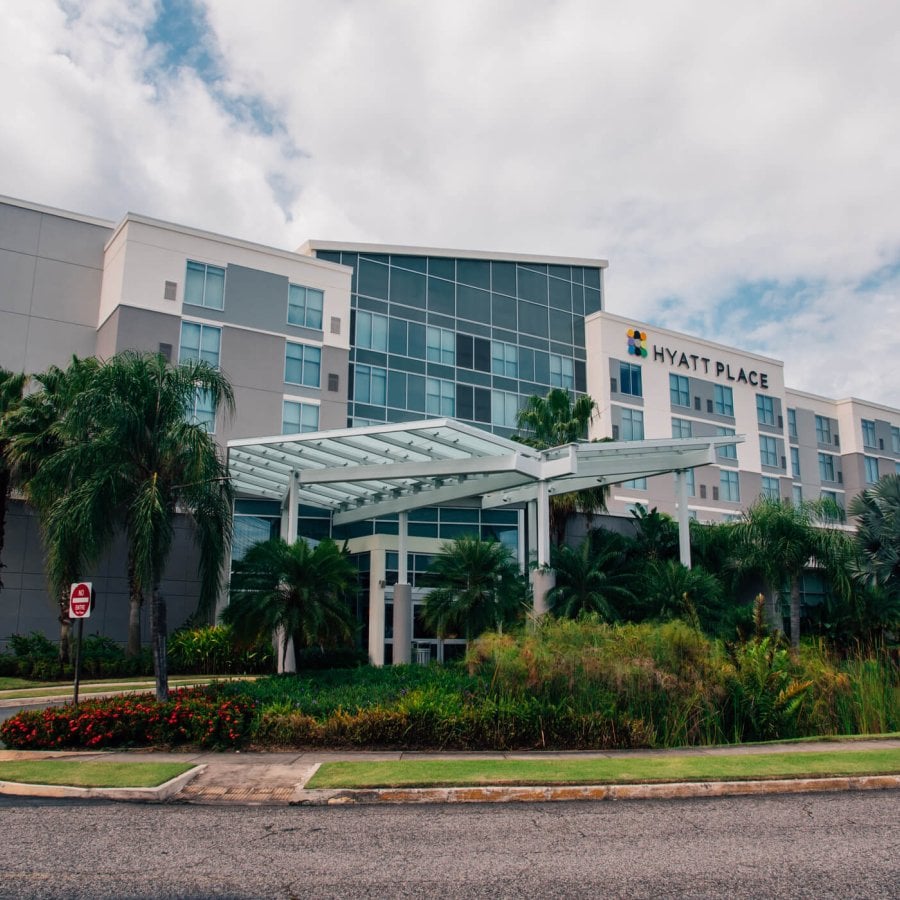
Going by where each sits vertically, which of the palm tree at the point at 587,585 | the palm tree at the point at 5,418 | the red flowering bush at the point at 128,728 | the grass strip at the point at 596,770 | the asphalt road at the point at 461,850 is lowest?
the asphalt road at the point at 461,850

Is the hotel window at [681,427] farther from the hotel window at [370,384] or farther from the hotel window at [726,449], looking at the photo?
the hotel window at [370,384]

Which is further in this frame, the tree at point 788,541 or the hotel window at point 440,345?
the hotel window at point 440,345

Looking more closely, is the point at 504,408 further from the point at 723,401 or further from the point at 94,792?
the point at 94,792

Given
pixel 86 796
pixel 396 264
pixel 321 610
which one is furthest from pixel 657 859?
pixel 396 264

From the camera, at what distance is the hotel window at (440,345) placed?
42219mm

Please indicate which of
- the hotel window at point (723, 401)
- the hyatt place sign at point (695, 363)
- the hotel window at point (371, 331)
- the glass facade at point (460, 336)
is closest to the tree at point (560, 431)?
the glass facade at point (460, 336)

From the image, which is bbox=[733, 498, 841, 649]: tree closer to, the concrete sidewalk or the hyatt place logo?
the concrete sidewalk

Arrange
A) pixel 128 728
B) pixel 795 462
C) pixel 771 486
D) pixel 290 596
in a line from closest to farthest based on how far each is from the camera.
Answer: pixel 128 728 < pixel 290 596 < pixel 771 486 < pixel 795 462

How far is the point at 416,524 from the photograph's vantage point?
36.2m

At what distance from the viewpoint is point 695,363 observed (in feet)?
170

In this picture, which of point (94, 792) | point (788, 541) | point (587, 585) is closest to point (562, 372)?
point (788, 541)

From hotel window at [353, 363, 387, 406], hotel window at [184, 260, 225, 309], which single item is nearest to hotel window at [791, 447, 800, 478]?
hotel window at [353, 363, 387, 406]

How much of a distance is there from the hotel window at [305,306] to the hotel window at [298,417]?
3.66 metres

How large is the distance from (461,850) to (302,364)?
101 feet
